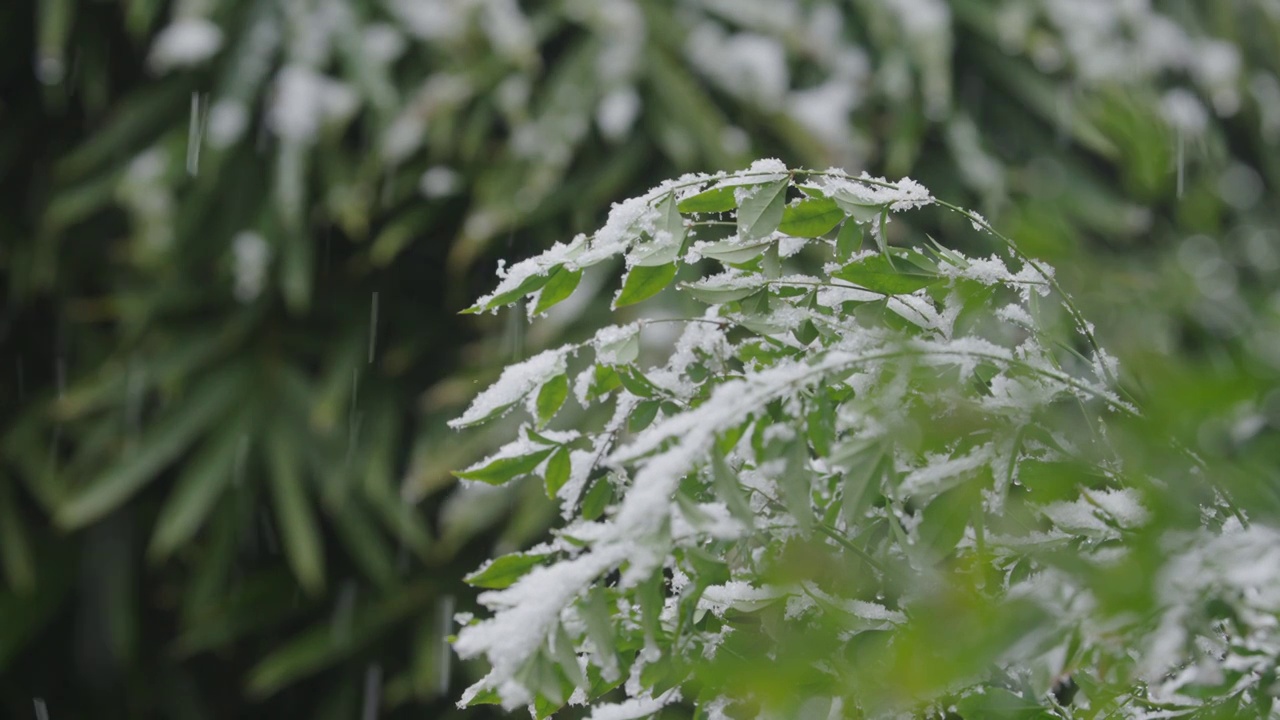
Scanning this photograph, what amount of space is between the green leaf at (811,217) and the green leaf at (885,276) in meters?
0.02

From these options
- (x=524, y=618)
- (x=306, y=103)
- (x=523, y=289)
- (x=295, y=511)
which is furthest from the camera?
(x=306, y=103)

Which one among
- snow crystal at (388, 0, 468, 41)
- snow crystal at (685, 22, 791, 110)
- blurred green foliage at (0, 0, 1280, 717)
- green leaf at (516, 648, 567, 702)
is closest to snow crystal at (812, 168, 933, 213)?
green leaf at (516, 648, 567, 702)

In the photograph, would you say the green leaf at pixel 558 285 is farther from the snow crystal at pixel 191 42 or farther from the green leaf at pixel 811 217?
the snow crystal at pixel 191 42

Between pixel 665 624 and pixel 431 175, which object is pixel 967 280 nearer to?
pixel 665 624

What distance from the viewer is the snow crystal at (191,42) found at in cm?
166

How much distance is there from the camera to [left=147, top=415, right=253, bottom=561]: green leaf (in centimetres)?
143

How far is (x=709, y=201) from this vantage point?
40 cm

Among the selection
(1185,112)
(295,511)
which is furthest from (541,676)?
(1185,112)

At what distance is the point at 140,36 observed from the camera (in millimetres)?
1706

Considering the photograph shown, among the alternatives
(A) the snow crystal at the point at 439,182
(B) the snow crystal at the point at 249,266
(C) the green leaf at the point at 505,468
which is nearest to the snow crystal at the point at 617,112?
(A) the snow crystal at the point at 439,182

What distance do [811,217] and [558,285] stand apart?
0.11 meters

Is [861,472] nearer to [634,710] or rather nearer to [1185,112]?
[634,710]

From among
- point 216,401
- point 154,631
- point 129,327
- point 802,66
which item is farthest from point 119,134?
point 802,66

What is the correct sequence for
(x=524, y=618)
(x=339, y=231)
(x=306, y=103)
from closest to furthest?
(x=524, y=618) < (x=306, y=103) < (x=339, y=231)
